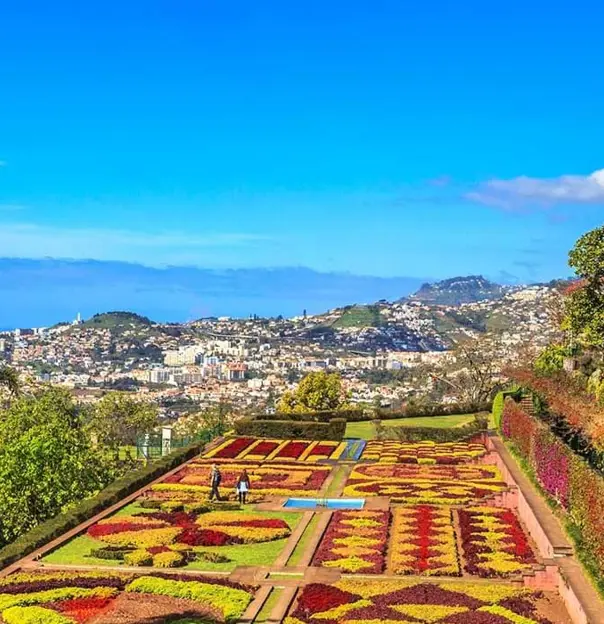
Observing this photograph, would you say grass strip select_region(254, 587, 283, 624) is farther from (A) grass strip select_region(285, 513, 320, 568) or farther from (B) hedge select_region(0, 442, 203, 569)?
(B) hedge select_region(0, 442, 203, 569)

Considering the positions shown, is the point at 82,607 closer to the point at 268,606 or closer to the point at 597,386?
the point at 268,606

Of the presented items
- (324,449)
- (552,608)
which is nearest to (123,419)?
(324,449)

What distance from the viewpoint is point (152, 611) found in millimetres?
17094

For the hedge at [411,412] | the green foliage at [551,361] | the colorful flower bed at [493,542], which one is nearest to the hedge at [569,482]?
the colorful flower bed at [493,542]

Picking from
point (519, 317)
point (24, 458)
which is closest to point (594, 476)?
point (24, 458)

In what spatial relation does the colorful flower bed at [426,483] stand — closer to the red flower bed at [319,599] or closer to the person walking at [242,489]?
the person walking at [242,489]

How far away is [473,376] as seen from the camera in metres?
69.4

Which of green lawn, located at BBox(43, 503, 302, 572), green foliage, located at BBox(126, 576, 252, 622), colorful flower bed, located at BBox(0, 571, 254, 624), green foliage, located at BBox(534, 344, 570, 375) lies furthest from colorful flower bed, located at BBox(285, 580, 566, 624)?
green foliage, located at BBox(534, 344, 570, 375)

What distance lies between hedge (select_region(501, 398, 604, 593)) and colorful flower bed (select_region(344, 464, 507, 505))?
1726 millimetres

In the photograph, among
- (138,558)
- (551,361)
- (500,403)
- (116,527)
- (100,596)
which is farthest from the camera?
(500,403)

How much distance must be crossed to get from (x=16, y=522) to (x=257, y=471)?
10296mm

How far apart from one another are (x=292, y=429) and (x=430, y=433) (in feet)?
24.6

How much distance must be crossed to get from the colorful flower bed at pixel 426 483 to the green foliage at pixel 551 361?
5167 mm

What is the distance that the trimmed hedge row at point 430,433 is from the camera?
4890 cm
